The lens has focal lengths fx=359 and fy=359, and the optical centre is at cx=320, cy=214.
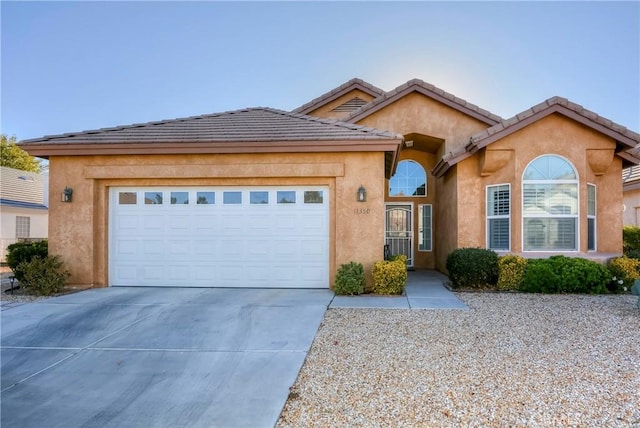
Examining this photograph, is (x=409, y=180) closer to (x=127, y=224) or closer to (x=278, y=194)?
(x=278, y=194)

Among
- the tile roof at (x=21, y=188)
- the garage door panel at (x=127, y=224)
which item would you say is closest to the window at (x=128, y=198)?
the garage door panel at (x=127, y=224)

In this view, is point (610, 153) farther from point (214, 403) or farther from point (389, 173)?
point (214, 403)

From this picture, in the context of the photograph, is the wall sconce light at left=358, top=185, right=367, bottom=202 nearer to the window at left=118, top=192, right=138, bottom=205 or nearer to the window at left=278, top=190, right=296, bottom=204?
the window at left=278, top=190, right=296, bottom=204

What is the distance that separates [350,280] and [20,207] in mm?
20886

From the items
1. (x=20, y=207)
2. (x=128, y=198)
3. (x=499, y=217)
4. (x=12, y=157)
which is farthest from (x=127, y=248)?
(x=12, y=157)

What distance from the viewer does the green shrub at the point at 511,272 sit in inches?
363

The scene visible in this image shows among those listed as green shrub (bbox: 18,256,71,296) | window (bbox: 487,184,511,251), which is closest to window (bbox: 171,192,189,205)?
green shrub (bbox: 18,256,71,296)

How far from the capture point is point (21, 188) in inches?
875

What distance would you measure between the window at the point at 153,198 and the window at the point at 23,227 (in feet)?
51.5

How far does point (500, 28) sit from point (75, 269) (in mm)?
15660

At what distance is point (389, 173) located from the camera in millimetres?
12492

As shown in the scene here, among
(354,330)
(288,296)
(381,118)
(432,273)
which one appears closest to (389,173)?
(381,118)

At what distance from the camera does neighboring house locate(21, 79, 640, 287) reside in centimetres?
909

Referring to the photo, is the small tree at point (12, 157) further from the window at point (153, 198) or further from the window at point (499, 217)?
the window at point (499, 217)
